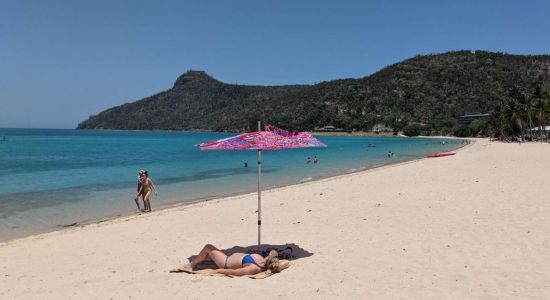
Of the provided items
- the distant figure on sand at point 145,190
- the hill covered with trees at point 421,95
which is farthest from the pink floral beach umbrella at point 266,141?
the hill covered with trees at point 421,95

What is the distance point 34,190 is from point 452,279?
68.5ft

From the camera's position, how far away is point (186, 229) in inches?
413

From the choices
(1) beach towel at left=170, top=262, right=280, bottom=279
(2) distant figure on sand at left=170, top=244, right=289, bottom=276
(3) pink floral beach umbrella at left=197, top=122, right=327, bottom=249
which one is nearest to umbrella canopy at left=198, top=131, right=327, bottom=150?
(3) pink floral beach umbrella at left=197, top=122, right=327, bottom=249

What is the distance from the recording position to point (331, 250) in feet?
25.5

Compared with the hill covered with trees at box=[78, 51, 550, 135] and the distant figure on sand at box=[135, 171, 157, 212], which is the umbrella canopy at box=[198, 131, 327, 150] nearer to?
the distant figure on sand at box=[135, 171, 157, 212]

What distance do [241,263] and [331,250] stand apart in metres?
1.98

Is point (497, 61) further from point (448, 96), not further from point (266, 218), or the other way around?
point (266, 218)

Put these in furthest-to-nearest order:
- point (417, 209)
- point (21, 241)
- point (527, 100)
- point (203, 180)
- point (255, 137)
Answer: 1. point (527, 100)
2. point (203, 180)
3. point (417, 209)
4. point (21, 241)
5. point (255, 137)

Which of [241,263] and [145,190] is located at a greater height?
[145,190]

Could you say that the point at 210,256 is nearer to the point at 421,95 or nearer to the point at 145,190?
the point at 145,190

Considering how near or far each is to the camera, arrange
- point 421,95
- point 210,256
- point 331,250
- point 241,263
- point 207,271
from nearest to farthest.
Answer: point 241,263 < point 207,271 < point 210,256 < point 331,250 < point 421,95

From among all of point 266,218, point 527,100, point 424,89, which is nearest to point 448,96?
point 424,89

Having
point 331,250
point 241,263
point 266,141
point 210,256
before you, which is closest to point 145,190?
point 210,256

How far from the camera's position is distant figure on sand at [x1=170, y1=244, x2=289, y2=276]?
6457 millimetres
